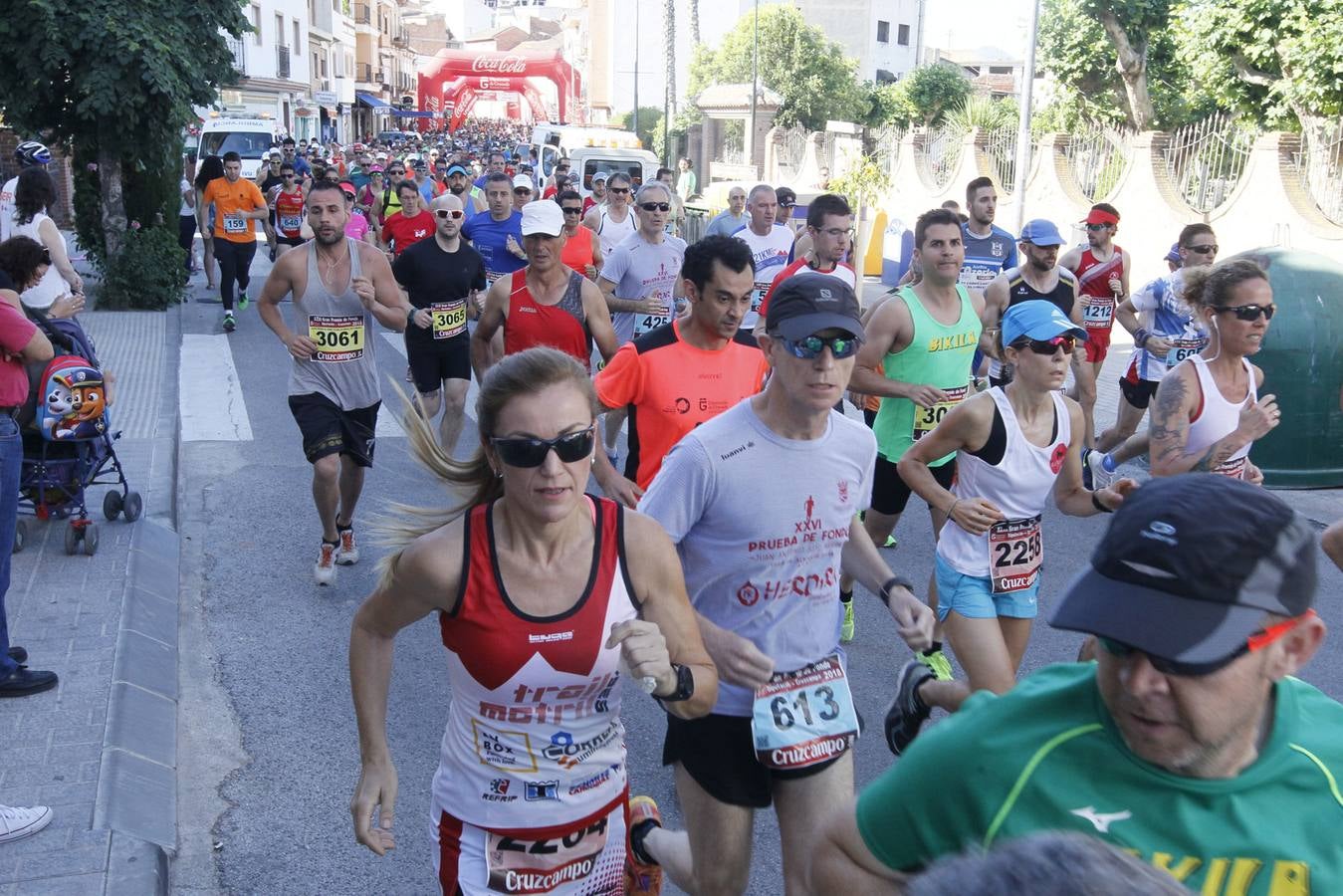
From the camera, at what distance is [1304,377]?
9.68 m

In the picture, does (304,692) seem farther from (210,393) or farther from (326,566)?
(210,393)

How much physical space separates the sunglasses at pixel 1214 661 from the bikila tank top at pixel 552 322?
589 cm

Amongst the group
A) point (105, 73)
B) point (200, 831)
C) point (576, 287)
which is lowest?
point (200, 831)

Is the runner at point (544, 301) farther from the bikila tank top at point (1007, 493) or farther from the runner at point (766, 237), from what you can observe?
the runner at point (766, 237)

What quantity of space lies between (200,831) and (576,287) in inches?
149

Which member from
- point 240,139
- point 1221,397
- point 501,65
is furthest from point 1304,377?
point 501,65

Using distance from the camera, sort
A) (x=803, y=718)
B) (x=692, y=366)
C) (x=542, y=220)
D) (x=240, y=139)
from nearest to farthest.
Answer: (x=803, y=718) → (x=692, y=366) → (x=542, y=220) → (x=240, y=139)

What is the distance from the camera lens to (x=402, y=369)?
13500 mm

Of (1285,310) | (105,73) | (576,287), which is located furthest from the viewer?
(105,73)

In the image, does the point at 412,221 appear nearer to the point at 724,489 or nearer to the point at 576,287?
the point at 576,287

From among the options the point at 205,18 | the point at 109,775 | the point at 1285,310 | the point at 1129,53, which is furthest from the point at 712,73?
the point at 109,775

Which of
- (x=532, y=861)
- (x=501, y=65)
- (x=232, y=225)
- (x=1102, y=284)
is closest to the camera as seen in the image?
(x=532, y=861)

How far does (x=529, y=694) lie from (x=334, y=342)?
4747 mm

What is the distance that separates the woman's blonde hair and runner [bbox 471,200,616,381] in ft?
13.0
